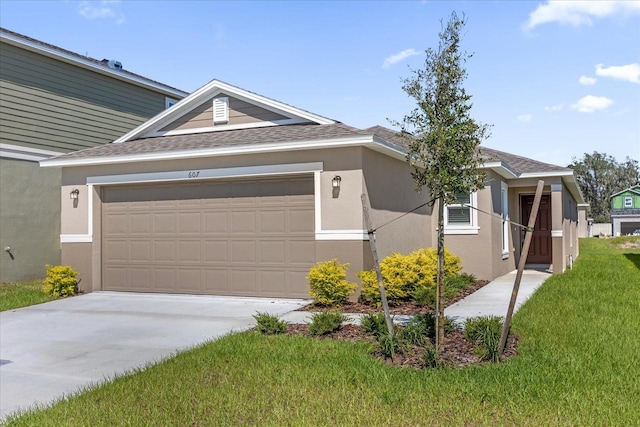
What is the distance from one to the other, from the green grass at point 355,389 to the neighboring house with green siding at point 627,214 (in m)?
52.0

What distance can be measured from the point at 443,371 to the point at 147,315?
6.23m

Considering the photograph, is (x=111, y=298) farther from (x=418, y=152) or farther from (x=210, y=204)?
(x=418, y=152)

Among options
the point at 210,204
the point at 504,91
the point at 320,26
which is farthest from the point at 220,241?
the point at 504,91

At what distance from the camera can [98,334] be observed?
340 inches

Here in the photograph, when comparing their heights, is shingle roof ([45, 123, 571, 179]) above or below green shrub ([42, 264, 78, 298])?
above

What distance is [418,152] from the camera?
662cm

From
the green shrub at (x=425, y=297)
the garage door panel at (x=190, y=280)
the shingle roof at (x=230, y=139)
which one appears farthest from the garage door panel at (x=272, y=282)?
the green shrub at (x=425, y=297)

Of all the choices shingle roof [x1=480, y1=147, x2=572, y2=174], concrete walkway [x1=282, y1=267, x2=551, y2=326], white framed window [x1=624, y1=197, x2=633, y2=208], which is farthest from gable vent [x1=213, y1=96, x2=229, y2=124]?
white framed window [x1=624, y1=197, x2=633, y2=208]

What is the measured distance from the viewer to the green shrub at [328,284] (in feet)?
34.0

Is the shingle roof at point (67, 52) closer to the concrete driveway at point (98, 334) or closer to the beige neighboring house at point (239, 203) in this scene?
the beige neighboring house at point (239, 203)

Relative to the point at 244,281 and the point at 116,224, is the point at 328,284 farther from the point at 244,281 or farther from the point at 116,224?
the point at 116,224

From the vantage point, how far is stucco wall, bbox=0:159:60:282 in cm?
1508

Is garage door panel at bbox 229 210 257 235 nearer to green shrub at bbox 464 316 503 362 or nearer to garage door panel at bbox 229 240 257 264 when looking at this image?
garage door panel at bbox 229 240 257 264

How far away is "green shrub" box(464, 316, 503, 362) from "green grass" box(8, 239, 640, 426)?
242 mm
